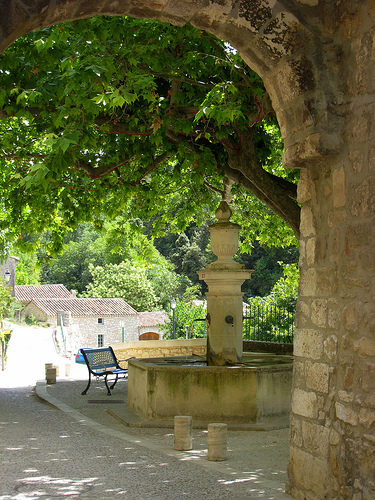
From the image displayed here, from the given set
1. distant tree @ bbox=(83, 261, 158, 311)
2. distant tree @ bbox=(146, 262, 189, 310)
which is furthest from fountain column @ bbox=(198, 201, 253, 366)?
distant tree @ bbox=(146, 262, 189, 310)

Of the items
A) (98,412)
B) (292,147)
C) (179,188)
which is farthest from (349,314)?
(179,188)

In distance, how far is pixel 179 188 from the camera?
12906 millimetres

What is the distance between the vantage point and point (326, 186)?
165 inches

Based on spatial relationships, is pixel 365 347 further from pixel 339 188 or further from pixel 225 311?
pixel 225 311

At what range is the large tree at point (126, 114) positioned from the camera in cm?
665

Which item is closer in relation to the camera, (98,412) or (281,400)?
(281,400)

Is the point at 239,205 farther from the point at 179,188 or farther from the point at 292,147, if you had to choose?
the point at 292,147

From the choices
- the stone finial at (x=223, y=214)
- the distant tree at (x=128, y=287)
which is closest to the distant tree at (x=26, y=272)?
the distant tree at (x=128, y=287)

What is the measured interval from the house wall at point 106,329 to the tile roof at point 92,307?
41 cm

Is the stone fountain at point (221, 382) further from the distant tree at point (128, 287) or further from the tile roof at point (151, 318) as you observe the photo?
the distant tree at point (128, 287)

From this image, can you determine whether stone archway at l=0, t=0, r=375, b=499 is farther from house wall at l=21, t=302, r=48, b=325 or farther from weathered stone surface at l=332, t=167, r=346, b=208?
house wall at l=21, t=302, r=48, b=325

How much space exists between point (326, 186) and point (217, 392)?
175 inches

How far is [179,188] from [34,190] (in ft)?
12.4

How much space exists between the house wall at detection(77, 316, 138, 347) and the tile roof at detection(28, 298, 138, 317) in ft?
1.33
